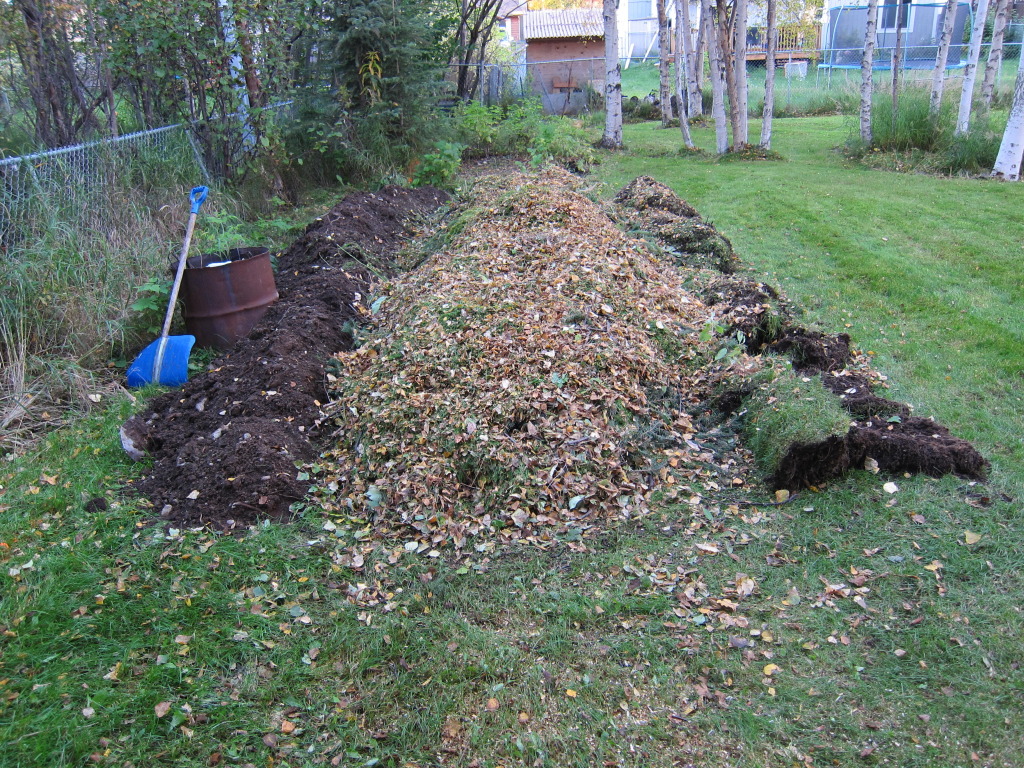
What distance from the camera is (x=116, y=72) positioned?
752 cm

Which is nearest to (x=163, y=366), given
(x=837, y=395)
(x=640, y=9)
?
(x=837, y=395)

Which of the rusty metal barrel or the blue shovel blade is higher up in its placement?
the rusty metal barrel

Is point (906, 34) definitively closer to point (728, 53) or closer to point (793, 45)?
point (793, 45)

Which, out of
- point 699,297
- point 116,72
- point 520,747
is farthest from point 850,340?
point 116,72

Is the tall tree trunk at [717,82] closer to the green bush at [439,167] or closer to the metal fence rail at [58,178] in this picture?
the green bush at [439,167]

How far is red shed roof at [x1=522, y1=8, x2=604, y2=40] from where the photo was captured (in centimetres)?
2244

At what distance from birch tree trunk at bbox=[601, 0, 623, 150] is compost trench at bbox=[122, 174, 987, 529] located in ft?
26.2

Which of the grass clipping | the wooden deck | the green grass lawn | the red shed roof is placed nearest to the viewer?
the green grass lawn

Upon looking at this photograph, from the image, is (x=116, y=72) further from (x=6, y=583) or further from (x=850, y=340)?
(x=850, y=340)

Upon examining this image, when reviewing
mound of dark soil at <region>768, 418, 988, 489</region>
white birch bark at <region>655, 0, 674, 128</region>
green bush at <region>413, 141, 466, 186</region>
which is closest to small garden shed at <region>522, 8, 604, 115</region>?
white birch bark at <region>655, 0, 674, 128</region>

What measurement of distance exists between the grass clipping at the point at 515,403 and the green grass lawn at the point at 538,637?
22 centimetres

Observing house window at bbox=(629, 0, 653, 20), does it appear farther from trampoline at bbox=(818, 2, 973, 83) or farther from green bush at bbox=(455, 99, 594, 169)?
green bush at bbox=(455, 99, 594, 169)

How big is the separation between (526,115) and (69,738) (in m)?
12.7

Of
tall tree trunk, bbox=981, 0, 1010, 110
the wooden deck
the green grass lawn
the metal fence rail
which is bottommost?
the green grass lawn
